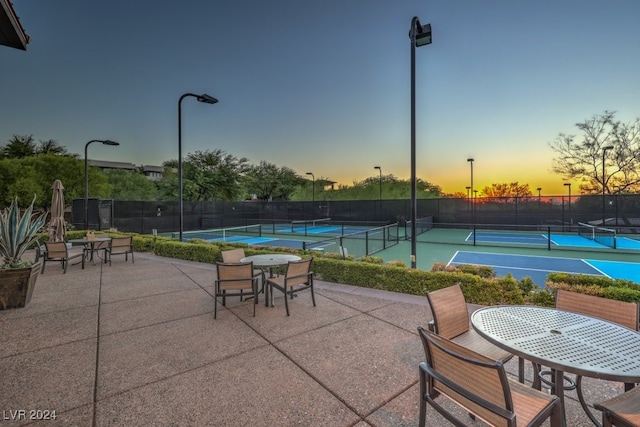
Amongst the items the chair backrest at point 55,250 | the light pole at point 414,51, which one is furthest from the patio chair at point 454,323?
the chair backrest at point 55,250

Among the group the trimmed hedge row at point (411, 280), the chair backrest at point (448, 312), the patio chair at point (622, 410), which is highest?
the chair backrest at point (448, 312)

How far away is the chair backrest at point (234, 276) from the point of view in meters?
4.39

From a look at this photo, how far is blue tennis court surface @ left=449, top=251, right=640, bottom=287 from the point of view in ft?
27.6

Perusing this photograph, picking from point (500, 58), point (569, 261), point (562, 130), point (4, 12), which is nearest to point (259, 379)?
point (4, 12)

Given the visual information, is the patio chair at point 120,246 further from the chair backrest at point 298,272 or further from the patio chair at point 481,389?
the patio chair at point 481,389

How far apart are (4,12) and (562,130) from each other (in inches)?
1200

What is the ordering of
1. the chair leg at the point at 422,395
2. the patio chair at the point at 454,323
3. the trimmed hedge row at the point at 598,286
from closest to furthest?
Result: the chair leg at the point at 422,395 → the patio chair at the point at 454,323 → the trimmed hedge row at the point at 598,286

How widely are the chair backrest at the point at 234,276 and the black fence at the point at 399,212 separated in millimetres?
12956

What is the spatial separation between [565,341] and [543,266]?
968cm

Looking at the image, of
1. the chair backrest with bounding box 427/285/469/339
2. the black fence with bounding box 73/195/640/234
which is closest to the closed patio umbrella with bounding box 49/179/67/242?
the black fence with bounding box 73/195/640/234

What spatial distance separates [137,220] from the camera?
1950 cm

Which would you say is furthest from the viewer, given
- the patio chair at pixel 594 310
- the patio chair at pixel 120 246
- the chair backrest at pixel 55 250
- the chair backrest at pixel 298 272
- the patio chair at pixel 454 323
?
the patio chair at pixel 120 246

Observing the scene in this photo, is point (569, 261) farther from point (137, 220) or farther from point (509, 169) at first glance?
point (137, 220)

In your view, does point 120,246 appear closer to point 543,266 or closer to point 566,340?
point 566,340
